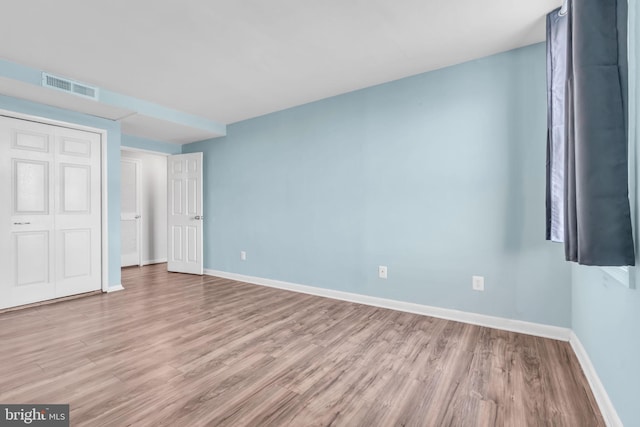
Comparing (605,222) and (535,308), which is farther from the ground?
(605,222)

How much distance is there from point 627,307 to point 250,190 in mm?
4113

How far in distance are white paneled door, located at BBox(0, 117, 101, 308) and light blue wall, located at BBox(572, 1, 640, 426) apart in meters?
5.03

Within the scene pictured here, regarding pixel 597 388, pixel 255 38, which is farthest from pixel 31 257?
pixel 597 388

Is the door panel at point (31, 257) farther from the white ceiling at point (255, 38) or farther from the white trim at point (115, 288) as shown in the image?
the white ceiling at point (255, 38)

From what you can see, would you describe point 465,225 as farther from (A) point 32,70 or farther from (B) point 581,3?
(A) point 32,70

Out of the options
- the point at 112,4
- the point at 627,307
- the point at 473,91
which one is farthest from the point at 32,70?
the point at 627,307

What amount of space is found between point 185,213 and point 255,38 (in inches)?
140

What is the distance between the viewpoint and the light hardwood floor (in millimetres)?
1568

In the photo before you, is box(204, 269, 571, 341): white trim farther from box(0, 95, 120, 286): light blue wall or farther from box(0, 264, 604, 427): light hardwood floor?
box(0, 95, 120, 286): light blue wall

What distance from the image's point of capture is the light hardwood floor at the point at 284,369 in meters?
1.57

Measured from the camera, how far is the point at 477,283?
2785 millimetres

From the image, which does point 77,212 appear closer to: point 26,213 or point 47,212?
point 47,212

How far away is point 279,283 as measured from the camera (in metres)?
4.17

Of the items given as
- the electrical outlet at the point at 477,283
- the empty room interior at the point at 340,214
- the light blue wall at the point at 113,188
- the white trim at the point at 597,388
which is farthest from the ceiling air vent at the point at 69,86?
the white trim at the point at 597,388
